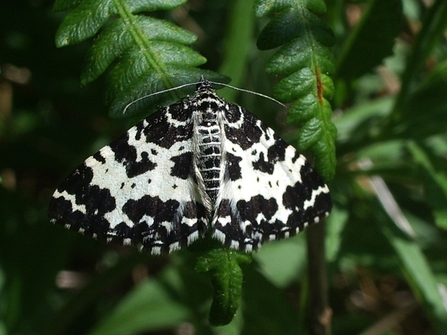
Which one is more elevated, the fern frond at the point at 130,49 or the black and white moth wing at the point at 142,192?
the fern frond at the point at 130,49

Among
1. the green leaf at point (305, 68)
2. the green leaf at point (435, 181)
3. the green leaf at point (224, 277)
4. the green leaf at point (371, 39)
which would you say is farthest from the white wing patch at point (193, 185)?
the green leaf at point (435, 181)

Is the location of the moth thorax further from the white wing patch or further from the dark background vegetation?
the dark background vegetation

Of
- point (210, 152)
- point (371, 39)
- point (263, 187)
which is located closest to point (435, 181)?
point (371, 39)

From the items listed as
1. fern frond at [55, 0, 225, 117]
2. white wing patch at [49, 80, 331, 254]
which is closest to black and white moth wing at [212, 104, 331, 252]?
white wing patch at [49, 80, 331, 254]

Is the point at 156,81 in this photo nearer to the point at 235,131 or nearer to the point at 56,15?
the point at 235,131

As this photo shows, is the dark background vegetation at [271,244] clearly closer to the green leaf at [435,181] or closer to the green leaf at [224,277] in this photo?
the green leaf at [435,181]

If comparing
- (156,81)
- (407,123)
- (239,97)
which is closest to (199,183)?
(156,81)

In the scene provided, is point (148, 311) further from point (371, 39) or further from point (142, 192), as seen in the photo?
point (371, 39)
